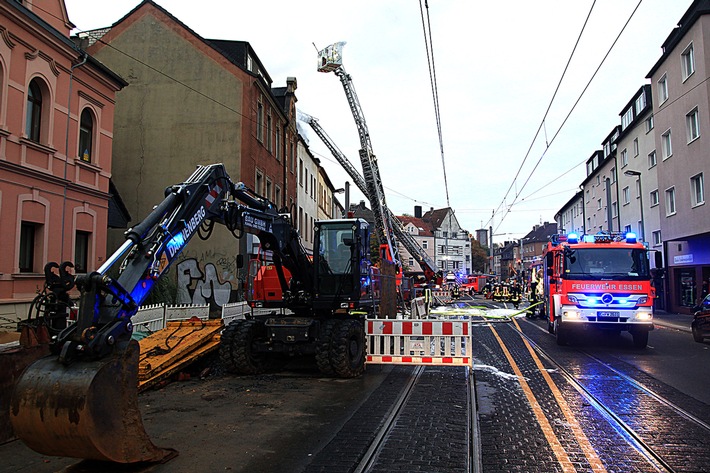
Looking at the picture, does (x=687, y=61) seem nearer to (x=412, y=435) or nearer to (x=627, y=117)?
(x=627, y=117)

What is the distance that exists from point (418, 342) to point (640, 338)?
6846mm

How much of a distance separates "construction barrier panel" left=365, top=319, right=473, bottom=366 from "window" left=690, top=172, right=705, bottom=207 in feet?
60.5

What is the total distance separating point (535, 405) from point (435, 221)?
75093 mm

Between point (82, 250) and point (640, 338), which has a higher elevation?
point (82, 250)

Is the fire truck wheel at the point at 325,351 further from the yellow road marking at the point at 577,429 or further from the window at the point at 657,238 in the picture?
the window at the point at 657,238

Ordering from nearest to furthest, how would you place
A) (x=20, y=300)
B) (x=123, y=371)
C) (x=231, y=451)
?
(x=123, y=371), (x=231, y=451), (x=20, y=300)

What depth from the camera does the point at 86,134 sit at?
634 inches

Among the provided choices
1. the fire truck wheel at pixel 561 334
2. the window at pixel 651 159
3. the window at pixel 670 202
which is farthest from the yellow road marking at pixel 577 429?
the window at pixel 651 159

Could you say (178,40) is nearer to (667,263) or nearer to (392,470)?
(392,470)

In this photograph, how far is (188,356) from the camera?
958 centimetres

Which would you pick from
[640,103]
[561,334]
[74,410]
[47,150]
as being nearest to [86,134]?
[47,150]

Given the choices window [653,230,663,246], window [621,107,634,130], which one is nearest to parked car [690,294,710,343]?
window [653,230,663,246]

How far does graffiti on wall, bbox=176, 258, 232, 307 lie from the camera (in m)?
20.7

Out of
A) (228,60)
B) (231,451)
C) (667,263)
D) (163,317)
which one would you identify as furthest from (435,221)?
(231,451)
